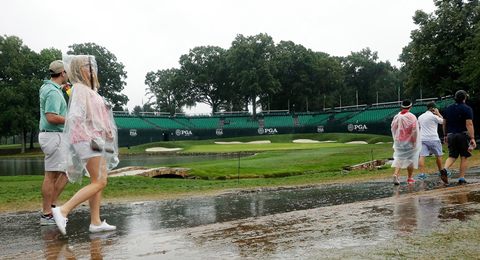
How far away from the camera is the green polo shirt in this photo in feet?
20.4

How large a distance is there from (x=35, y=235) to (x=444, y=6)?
113 ft

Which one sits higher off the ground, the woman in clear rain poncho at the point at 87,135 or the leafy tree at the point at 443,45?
the leafy tree at the point at 443,45

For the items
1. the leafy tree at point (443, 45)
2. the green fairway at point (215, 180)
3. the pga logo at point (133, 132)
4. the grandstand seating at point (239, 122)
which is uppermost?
the leafy tree at point (443, 45)

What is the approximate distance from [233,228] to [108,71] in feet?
298

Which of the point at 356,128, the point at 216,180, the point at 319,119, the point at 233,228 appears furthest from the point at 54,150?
the point at 319,119

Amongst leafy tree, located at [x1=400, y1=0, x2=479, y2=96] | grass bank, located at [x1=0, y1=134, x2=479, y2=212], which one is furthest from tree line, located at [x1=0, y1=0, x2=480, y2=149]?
grass bank, located at [x1=0, y1=134, x2=479, y2=212]

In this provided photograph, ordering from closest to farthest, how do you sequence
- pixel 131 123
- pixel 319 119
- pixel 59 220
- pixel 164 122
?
pixel 59 220, pixel 131 123, pixel 319 119, pixel 164 122

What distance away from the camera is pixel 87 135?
5.35 m

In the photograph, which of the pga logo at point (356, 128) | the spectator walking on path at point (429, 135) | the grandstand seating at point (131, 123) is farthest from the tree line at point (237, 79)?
the spectator walking on path at point (429, 135)

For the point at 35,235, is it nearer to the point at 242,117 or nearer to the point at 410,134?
the point at 410,134

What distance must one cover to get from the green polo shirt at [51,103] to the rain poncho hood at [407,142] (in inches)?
300

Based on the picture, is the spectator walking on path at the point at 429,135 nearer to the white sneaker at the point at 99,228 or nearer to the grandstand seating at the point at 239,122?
the white sneaker at the point at 99,228

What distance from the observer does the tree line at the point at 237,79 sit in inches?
2498

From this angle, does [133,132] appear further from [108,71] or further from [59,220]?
[59,220]
